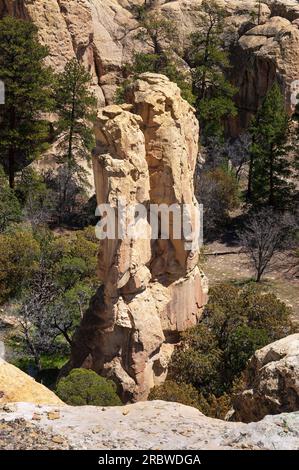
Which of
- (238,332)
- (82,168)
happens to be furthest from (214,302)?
(82,168)

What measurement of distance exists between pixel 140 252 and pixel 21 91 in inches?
664

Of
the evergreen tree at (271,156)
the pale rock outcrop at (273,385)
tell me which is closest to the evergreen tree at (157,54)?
the evergreen tree at (271,156)

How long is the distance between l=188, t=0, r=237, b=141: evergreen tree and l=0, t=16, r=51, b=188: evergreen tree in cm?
1049

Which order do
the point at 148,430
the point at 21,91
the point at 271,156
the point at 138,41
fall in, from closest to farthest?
the point at 148,430
the point at 21,91
the point at 271,156
the point at 138,41

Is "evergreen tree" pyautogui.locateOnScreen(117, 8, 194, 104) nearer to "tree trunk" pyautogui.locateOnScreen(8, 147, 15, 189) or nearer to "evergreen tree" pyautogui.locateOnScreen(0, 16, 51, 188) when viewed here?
"evergreen tree" pyautogui.locateOnScreen(0, 16, 51, 188)

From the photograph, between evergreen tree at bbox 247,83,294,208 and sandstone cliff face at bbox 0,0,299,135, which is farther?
sandstone cliff face at bbox 0,0,299,135

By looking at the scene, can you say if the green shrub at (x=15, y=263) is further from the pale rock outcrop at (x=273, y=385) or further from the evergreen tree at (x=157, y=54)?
the pale rock outcrop at (x=273, y=385)

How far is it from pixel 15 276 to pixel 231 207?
15.8m

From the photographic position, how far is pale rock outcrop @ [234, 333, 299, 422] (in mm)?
10648

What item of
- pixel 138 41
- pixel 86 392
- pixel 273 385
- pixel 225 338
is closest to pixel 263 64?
pixel 138 41

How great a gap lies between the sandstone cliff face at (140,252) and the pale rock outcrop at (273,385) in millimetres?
5407

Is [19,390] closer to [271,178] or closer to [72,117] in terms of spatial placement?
[271,178]

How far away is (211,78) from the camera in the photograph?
39250 millimetres

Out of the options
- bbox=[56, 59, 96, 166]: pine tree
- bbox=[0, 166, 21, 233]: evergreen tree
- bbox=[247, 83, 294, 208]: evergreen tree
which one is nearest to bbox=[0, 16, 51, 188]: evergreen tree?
bbox=[56, 59, 96, 166]: pine tree
